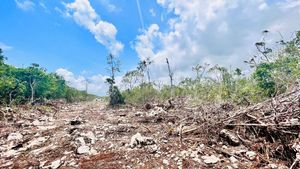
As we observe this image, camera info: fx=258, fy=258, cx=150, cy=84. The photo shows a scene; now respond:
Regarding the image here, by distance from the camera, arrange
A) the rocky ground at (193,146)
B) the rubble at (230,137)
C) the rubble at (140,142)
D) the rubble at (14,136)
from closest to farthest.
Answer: the rocky ground at (193,146)
the rubble at (230,137)
the rubble at (140,142)
the rubble at (14,136)

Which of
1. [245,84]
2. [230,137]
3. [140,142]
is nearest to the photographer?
[230,137]

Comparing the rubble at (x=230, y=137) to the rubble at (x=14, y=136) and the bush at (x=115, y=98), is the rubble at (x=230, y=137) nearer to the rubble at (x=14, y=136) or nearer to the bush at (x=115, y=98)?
the rubble at (x=14, y=136)

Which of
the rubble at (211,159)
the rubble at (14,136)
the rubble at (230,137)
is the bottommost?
the rubble at (211,159)

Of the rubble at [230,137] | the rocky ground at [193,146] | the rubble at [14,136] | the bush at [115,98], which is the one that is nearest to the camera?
the rocky ground at [193,146]

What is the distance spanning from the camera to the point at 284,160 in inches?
151

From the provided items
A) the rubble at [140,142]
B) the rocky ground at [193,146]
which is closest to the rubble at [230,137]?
the rocky ground at [193,146]

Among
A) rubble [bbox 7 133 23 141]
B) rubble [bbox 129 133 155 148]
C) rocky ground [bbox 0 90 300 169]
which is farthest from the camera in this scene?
rubble [bbox 7 133 23 141]

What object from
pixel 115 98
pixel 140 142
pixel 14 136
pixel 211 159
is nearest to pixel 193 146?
pixel 211 159

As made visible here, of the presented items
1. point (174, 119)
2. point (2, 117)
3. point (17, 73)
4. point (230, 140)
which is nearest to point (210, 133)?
point (230, 140)

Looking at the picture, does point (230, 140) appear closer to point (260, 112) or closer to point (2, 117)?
point (260, 112)

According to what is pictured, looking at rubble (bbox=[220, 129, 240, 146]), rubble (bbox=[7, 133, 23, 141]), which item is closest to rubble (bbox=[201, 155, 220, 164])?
rubble (bbox=[220, 129, 240, 146])

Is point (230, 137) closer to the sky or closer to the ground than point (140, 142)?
closer to the sky

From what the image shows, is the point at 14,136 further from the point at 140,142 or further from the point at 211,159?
the point at 211,159

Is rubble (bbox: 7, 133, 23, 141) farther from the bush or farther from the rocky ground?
the bush
